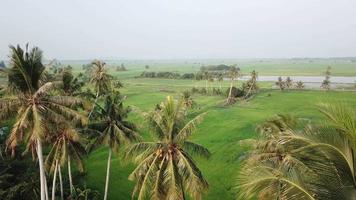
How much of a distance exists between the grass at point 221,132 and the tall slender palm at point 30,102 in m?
4.38

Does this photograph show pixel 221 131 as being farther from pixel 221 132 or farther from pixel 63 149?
pixel 63 149

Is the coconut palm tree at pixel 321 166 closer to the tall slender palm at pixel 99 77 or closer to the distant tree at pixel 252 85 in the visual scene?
the tall slender palm at pixel 99 77

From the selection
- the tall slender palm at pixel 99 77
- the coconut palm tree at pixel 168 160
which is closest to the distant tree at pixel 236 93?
the tall slender palm at pixel 99 77

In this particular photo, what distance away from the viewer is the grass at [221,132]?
3438cm

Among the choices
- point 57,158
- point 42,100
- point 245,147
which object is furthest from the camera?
point 245,147

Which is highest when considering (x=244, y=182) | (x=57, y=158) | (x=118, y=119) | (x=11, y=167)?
(x=244, y=182)

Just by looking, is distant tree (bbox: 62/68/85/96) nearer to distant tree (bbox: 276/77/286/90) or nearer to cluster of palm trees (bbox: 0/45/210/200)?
cluster of palm trees (bbox: 0/45/210/200)

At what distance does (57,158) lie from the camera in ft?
75.5

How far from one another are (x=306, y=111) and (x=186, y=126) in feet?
170

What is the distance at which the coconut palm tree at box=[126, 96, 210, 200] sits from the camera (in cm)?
1638

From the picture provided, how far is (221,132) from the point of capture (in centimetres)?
5269

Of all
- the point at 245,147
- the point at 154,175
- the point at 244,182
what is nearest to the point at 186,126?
the point at 154,175

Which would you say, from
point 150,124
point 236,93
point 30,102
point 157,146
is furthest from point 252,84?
point 30,102

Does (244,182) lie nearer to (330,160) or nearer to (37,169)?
(330,160)
